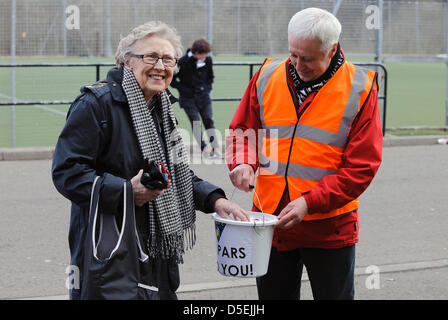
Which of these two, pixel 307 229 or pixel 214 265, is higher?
pixel 307 229

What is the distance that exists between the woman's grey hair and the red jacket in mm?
671

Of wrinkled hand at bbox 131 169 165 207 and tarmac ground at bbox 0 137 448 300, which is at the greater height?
wrinkled hand at bbox 131 169 165 207

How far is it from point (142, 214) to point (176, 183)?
0.24 metres

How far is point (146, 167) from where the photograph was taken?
314 cm

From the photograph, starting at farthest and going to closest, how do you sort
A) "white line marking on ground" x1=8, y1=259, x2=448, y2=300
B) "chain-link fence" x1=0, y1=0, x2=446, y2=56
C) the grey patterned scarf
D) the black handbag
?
"chain-link fence" x1=0, y1=0, x2=446, y2=56, "white line marking on ground" x1=8, y1=259, x2=448, y2=300, the grey patterned scarf, the black handbag

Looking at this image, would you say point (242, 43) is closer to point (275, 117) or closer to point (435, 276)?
point (435, 276)

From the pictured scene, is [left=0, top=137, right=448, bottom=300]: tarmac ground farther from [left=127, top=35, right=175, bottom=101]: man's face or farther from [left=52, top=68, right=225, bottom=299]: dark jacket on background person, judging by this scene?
[left=127, top=35, right=175, bottom=101]: man's face

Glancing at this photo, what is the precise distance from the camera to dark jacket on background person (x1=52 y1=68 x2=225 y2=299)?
123 inches

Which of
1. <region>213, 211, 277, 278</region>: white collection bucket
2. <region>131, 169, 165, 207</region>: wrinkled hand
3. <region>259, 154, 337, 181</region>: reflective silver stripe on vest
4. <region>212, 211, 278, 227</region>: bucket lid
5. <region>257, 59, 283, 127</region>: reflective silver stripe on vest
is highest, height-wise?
<region>257, 59, 283, 127</region>: reflective silver stripe on vest

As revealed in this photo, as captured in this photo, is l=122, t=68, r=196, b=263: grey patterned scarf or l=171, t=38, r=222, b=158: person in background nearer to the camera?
l=122, t=68, r=196, b=263: grey patterned scarf

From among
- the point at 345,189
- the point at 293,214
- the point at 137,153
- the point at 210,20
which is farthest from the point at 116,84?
the point at 210,20

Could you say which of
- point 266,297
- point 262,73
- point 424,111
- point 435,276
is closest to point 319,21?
point 262,73

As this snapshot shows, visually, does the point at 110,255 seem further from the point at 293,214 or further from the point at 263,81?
the point at 263,81

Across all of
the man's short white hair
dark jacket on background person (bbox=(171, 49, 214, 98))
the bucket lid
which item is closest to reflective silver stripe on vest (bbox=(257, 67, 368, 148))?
the man's short white hair
